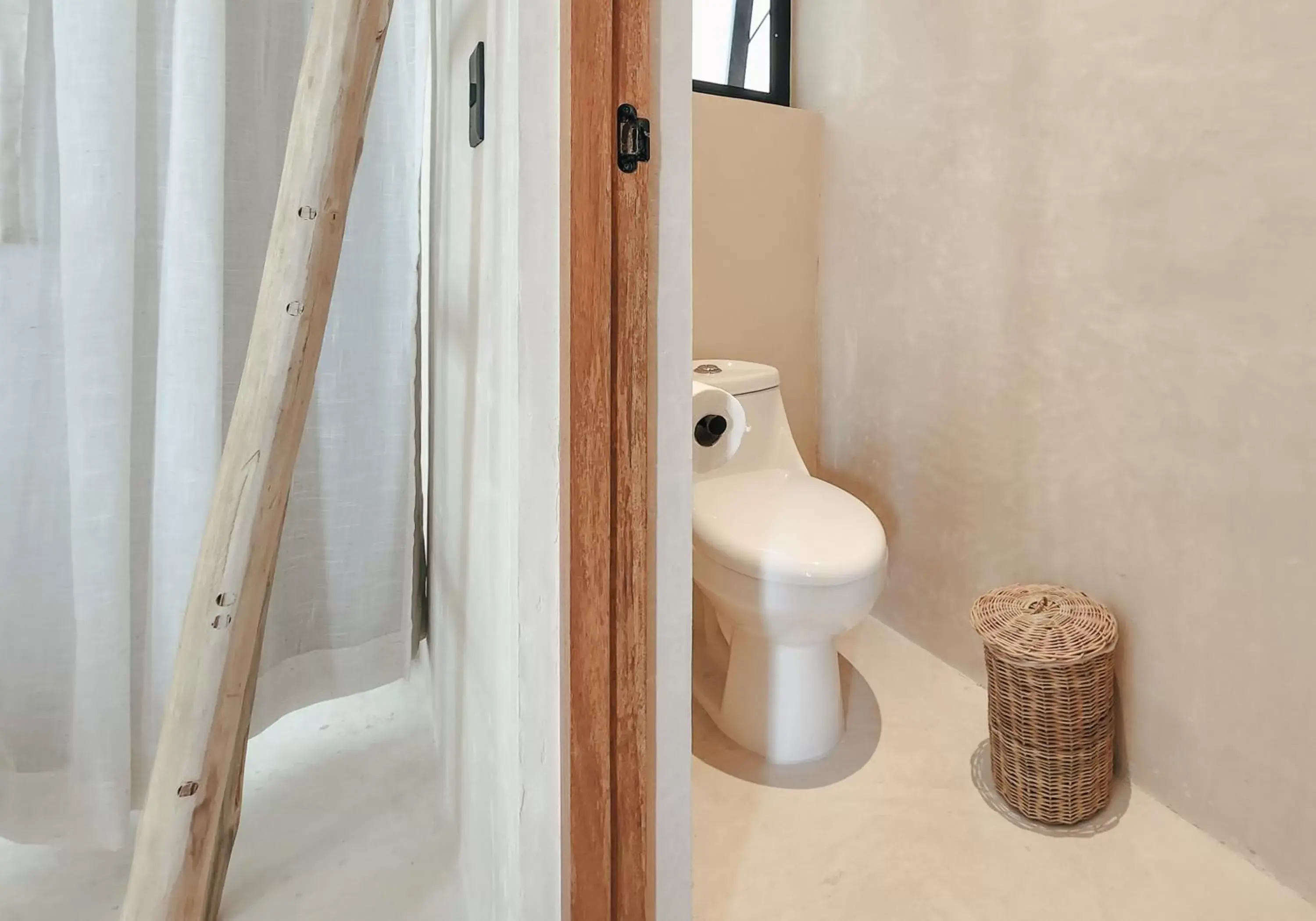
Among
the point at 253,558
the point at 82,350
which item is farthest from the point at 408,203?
the point at 253,558

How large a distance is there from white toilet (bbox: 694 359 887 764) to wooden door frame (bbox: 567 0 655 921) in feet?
1.79

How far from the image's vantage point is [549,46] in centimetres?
70

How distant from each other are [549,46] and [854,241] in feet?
4.65

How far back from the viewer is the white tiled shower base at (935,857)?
114 cm

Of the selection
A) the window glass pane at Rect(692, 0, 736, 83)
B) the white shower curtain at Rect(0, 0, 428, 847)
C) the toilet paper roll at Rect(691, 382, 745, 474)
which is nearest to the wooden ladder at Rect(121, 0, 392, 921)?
the white shower curtain at Rect(0, 0, 428, 847)

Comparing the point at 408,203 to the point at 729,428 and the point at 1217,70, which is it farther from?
the point at 1217,70

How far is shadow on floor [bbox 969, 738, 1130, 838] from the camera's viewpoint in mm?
1303

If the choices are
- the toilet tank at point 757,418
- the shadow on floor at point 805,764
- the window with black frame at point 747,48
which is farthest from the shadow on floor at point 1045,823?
the window with black frame at point 747,48

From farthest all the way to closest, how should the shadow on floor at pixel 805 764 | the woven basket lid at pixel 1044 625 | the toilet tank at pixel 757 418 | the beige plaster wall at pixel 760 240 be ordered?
the beige plaster wall at pixel 760 240 < the toilet tank at pixel 757 418 < the shadow on floor at pixel 805 764 < the woven basket lid at pixel 1044 625

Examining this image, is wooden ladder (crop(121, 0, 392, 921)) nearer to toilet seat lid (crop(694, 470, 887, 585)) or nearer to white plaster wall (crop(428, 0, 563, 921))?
white plaster wall (crop(428, 0, 563, 921))

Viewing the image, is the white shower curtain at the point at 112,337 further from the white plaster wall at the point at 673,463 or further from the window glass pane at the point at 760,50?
the window glass pane at the point at 760,50

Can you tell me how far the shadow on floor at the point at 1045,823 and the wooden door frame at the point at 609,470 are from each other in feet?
2.68

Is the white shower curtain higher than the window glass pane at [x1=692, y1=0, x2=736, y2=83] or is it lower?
lower

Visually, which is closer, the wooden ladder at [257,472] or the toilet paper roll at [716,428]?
the wooden ladder at [257,472]
